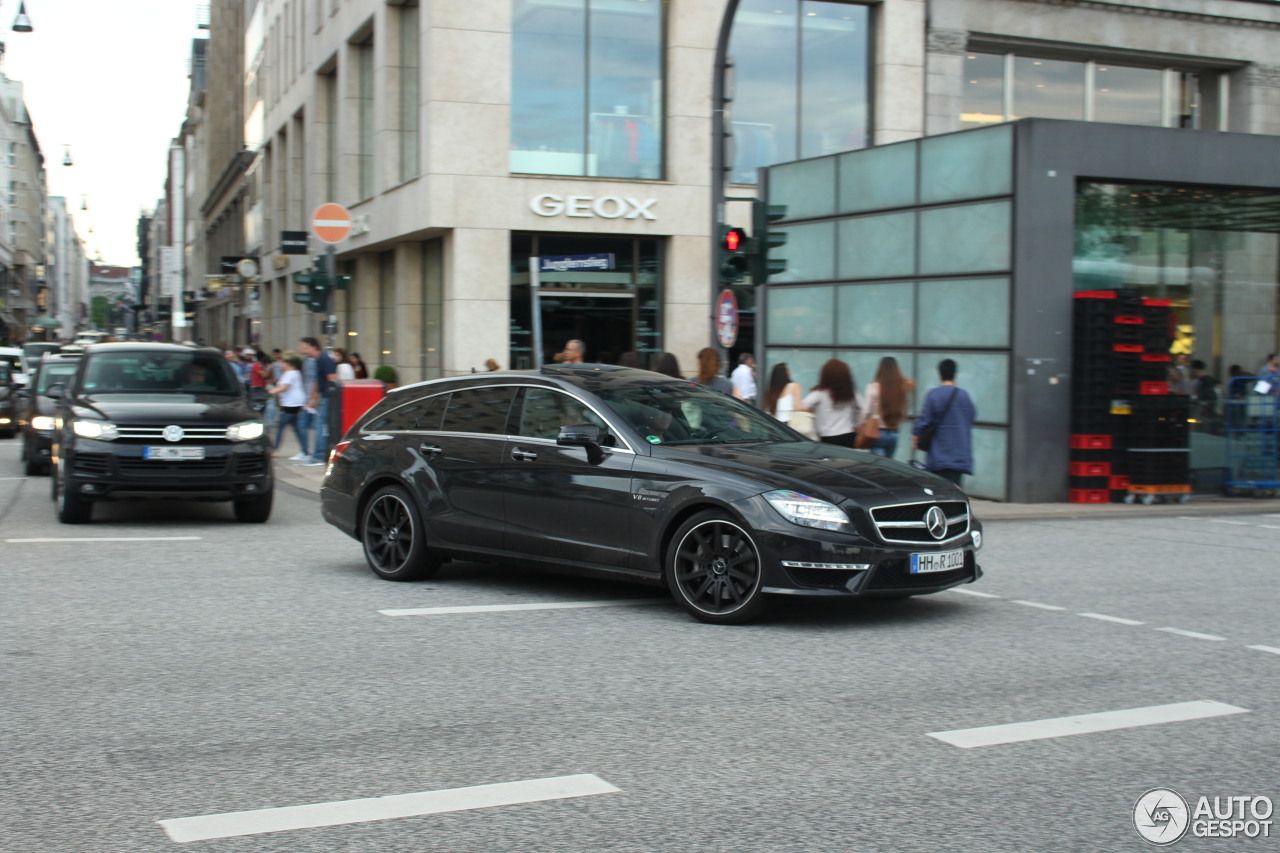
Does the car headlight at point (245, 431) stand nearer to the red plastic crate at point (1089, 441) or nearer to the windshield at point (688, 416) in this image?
the windshield at point (688, 416)

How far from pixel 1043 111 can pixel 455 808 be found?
2498cm

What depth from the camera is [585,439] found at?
27.1 ft

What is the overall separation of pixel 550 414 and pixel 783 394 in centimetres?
550

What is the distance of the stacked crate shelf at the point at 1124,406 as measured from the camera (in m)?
15.9

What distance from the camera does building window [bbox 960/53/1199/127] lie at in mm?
26516

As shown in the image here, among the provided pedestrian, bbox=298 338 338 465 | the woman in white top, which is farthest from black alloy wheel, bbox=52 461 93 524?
pedestrian, bbox=298 338 338 465

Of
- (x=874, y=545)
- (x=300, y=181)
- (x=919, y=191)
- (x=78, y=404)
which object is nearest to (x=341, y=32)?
(x=300, y=181)

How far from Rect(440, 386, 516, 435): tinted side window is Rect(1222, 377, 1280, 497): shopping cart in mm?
11993

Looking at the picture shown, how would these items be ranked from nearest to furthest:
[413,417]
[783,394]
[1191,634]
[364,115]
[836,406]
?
1. [1191,634]
2. [413,417]
3. [836,406]
4. [783,394]
5. [364,115]

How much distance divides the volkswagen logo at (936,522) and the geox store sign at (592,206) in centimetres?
1869

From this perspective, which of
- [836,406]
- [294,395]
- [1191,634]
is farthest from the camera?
[294,395]

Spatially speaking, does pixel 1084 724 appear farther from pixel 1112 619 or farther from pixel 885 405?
pixel 885 405

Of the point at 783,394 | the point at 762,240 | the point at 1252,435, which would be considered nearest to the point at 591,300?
the point at 762,240

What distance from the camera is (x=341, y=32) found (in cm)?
3291
